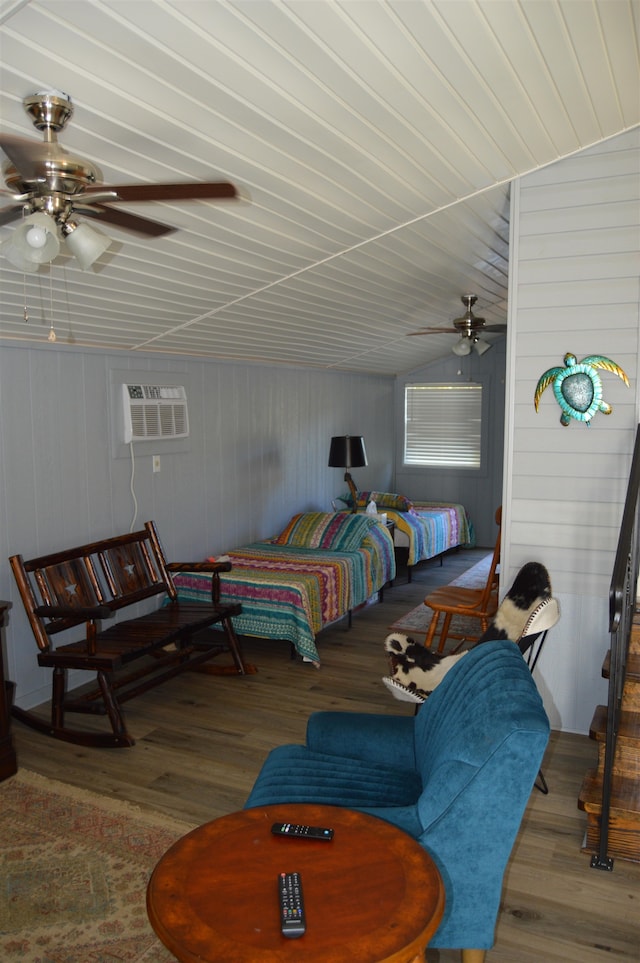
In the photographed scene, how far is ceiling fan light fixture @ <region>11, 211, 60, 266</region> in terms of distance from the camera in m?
1.81

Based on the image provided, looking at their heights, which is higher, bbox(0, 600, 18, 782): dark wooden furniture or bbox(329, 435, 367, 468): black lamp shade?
bbox(329, 435, 367, 468): black lamp shade

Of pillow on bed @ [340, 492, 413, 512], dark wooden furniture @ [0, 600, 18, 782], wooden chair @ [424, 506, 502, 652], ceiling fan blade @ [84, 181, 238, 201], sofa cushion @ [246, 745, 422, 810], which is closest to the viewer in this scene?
ceiling fan blade @ [84, 181, 238, 201]

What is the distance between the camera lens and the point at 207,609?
14.0ft

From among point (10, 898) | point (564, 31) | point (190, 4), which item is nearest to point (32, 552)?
point (10, 898)

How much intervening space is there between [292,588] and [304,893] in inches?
114

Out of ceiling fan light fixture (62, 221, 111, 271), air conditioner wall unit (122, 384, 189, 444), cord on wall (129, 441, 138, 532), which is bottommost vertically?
cord on wall (129, 441, 138, 532)

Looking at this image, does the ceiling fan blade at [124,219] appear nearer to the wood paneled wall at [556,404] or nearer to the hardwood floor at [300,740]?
the wood paneled wall at [556,404]

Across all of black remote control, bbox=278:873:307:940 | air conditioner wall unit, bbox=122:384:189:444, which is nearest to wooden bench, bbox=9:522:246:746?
air conditioner wall unit, bbox=122:384:189:444

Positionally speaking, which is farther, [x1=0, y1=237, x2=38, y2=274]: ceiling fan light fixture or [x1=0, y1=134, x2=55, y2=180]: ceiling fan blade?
[x1=0, y1=237, x2=38, y2=274]: ceiling fan light fixture

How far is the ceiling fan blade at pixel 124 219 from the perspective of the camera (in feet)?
6.53

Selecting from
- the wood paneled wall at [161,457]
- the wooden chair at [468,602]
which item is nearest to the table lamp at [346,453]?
the wood paneled wall at [161,457]

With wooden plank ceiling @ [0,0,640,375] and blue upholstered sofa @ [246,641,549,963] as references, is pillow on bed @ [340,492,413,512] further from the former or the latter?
blue upholstered sofa @ [246,641,549,963]

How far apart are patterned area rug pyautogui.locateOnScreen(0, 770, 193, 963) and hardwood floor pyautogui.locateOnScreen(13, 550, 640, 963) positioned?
0.13m

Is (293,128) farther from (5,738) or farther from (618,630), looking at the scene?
(5,738)
